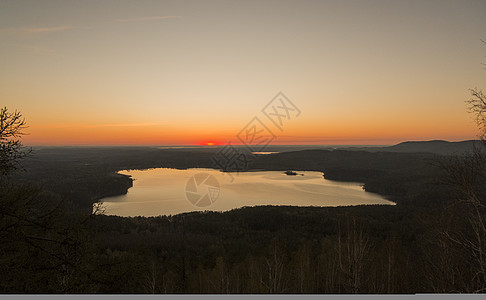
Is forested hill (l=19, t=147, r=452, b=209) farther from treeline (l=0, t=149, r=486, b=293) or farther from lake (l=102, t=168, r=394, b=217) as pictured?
lake (l=102, t=168, r=394, b=217)

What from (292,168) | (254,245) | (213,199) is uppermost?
(254,245)

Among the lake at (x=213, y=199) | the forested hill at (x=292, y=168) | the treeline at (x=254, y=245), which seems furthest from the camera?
the forested hill at (x=292, y=168)

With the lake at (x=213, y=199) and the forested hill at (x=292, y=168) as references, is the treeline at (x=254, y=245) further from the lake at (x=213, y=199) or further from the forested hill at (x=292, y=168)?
the lake at (x=213, y=199)

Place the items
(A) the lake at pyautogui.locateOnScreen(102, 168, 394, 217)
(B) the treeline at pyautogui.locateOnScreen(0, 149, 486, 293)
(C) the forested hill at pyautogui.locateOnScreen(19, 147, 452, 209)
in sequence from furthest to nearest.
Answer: (C) the forested hill at pyautogui.locateOnScreen(19, 147, 452, 209), (A) the lake at pyautogui.locateOnScreen(102, 168, 394, 217), (B) the treeline at pyautogui.locateOnScreen(0, 149, 486, 293)

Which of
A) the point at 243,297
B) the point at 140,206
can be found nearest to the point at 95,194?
the point at 140,206

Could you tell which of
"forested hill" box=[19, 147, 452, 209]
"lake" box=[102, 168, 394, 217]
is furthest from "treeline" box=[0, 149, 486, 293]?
"lake" box=[102, 168, 394, 217]

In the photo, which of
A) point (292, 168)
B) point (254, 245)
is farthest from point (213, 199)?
point (292, 168)

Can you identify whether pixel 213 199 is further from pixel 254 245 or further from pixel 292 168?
pixel 292 168

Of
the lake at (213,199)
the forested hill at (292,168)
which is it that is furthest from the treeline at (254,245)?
the lake at (213,199)

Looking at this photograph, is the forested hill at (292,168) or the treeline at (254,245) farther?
the forested hill at (292,168)

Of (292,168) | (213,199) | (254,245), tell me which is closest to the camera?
(254,245)

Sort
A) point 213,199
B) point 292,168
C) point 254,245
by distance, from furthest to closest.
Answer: point 292,168
point 213,199
point 254,245
